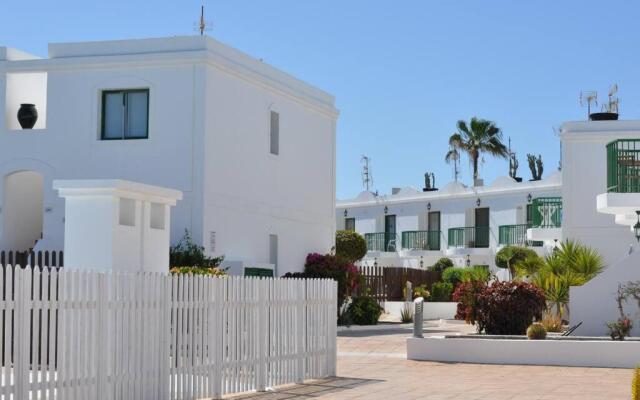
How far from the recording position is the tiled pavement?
50.4 ft

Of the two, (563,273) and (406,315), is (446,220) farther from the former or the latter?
(563,273)

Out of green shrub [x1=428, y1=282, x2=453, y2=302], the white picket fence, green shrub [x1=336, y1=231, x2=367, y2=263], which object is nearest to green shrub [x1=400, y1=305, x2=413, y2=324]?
green shrub [x1=428, y1=282, x2=453, y2=302]

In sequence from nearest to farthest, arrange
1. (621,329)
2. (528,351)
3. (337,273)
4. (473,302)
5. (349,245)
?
(528,351) < (621,329) < (473,302) < (337,273) < (349,245)

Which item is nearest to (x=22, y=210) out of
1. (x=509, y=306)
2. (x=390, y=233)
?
(x=509, y=306)

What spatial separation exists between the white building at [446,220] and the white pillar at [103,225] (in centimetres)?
3029

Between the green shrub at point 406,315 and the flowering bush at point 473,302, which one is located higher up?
the flowering bush at point 473,302

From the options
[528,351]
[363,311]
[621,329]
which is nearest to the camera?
[528,351]

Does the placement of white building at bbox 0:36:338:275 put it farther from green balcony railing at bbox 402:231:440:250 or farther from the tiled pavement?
green balcony railing at bbox 402:231:440:250

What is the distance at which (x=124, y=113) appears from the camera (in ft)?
95.9

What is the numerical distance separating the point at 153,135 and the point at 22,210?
4.63 metres

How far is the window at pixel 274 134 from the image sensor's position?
1265 inches

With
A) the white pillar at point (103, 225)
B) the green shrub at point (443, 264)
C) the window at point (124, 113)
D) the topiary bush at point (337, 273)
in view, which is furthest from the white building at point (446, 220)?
the white pillar at point (103, 225)

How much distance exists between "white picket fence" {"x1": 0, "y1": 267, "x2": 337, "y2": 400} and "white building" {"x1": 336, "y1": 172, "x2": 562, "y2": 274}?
3112 cm

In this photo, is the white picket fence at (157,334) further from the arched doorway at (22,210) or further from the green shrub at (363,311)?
the green shrub at (363,311)
